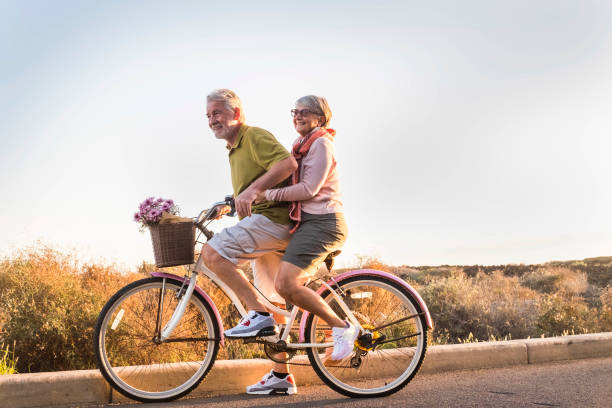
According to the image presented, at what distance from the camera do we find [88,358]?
6.44 metres

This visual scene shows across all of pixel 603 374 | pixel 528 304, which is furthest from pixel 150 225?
pixel 528 304

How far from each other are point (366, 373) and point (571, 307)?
6.17 metres

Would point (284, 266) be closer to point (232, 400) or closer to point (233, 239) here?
point (233, 239)

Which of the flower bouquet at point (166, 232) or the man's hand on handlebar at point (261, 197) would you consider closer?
the man's hand on handlebar at point (261, 197)

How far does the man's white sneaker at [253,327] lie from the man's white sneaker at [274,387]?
2.26 ft

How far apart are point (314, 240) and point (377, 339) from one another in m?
1.01

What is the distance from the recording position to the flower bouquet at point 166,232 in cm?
482

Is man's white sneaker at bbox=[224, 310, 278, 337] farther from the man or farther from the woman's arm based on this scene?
the woman's arm

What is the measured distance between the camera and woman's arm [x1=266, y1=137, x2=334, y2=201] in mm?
4637

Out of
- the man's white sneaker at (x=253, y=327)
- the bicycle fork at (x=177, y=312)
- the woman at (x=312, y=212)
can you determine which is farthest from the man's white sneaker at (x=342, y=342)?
the bicycle fork at (x=177, y=312)

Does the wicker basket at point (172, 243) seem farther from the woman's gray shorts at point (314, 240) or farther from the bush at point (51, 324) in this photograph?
the bush at point (51, 324)

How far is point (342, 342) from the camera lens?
4816 millimetres

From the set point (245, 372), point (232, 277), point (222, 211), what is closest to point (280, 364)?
point (245, 372)

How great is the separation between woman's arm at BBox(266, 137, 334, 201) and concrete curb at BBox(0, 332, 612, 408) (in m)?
1.72
